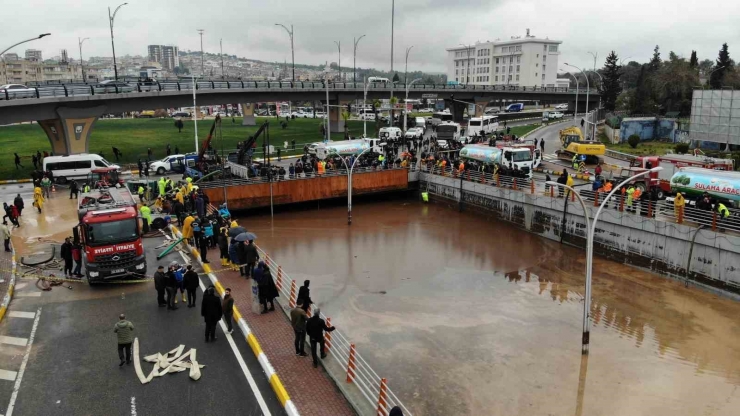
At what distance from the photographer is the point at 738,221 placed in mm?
23609

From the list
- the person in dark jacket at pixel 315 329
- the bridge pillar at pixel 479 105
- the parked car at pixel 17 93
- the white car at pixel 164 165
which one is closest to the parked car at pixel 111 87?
the parked car at pixel 17 93

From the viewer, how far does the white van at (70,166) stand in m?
41.1

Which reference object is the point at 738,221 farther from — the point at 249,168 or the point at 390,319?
the point at 249,168

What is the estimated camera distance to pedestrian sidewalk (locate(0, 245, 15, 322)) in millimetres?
18203

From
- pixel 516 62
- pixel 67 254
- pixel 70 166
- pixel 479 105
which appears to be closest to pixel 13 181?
pixel 70 166

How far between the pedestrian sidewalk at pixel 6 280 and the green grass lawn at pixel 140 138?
89.5 feet

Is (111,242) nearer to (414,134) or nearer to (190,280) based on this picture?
(190,280)

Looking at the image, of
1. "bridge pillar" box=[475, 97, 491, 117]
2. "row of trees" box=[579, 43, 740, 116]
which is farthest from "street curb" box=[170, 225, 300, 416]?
"bridge pillar" box=[475, 97, 491, 117]

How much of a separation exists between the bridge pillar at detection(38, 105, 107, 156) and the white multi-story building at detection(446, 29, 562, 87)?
10906 centimetres

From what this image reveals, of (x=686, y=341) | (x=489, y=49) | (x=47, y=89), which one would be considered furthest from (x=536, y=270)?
(x=489, y=49)

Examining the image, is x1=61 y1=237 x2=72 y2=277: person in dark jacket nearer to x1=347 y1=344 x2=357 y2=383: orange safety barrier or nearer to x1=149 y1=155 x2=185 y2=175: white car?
x1=347 y1=344 x2=357 y2=383: orange safety barrier

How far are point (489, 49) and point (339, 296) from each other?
147815 mm

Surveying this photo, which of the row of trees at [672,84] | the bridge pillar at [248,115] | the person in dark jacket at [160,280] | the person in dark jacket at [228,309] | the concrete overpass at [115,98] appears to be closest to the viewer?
the person in dark jacket at [228,309]

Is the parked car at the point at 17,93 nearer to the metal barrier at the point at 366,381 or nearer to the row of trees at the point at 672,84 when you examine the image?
the metal barrier at the point at 366,381
